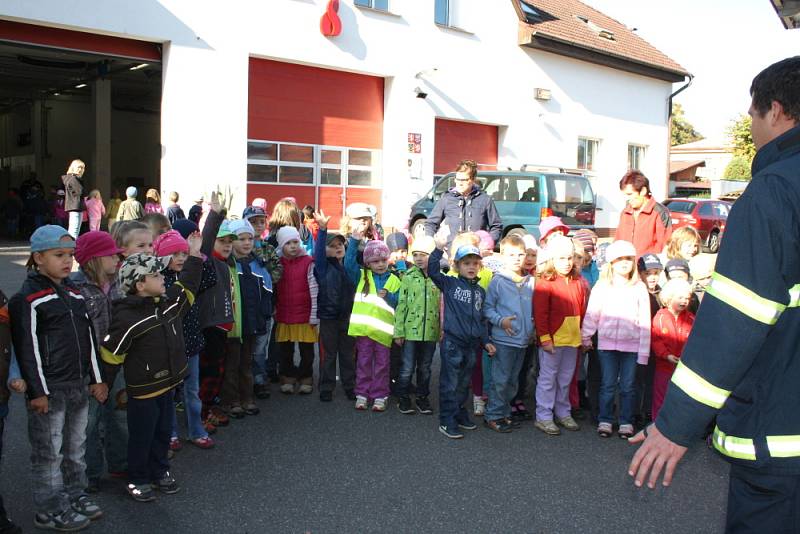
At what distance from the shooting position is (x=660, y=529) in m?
4.22

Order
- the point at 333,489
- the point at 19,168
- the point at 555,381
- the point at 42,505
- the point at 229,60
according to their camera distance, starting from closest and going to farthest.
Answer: the point at 42,505, the point at 333,489, the point at 555,381, the point at 229,60, the point at 19,168

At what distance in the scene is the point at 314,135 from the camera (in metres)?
18.1

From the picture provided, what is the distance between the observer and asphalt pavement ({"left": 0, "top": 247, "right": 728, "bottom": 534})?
13.7ft

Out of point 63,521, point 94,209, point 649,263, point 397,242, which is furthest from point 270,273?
point 94,209

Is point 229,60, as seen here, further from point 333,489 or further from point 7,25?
point 333,489

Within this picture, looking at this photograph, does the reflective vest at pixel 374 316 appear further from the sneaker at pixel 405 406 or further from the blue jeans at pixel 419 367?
the sneaker at pixel 405 406

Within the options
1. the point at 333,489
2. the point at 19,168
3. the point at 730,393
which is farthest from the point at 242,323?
the point at 19,168

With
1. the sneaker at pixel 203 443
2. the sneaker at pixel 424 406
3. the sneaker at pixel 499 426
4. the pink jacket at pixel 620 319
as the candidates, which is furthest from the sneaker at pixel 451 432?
the sneaker at pixel 203 443

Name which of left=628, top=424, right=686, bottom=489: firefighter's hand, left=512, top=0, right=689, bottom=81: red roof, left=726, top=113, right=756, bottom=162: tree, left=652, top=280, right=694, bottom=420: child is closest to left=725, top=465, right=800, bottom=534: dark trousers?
left=628, top=424, right=686, bottom=489: firefighter's hand

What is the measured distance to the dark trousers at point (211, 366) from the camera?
578 centimetres

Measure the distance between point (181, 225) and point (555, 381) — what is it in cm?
329

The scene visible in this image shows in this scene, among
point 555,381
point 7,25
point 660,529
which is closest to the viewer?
point 660,529

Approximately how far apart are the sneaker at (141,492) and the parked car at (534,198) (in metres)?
12.5

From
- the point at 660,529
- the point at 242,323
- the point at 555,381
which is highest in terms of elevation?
the point at 242,323
